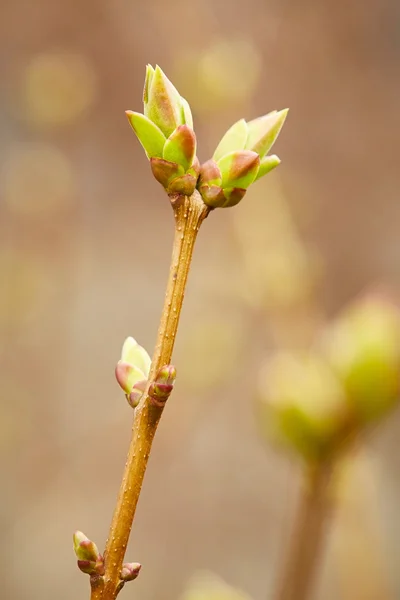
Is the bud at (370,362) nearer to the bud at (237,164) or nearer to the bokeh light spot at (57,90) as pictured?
the bud at (237,164)

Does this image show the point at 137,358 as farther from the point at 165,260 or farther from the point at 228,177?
the point at 165,260

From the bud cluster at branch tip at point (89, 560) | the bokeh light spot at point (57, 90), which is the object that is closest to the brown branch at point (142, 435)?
the bud cluster at branch tip at point (89, 560)

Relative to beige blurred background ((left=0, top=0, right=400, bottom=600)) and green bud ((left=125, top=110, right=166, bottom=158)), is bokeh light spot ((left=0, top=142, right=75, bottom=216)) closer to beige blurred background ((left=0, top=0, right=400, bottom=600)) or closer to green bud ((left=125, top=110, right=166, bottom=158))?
beige blurred background ((left=0, top=0, right=400, bottom=600))

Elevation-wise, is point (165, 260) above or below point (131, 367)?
above

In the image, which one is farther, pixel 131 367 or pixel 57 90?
pixel 57 90

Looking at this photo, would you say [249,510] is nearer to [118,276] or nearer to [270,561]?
[270,561]

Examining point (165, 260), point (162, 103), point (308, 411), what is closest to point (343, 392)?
point (308, 411)

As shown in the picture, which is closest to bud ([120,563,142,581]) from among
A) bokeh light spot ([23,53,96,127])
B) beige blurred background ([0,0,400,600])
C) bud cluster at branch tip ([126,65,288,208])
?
bud cluster at branch tip ([126,65,288,208])

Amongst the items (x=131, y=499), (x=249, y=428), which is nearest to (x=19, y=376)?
(x=249, y=428)
